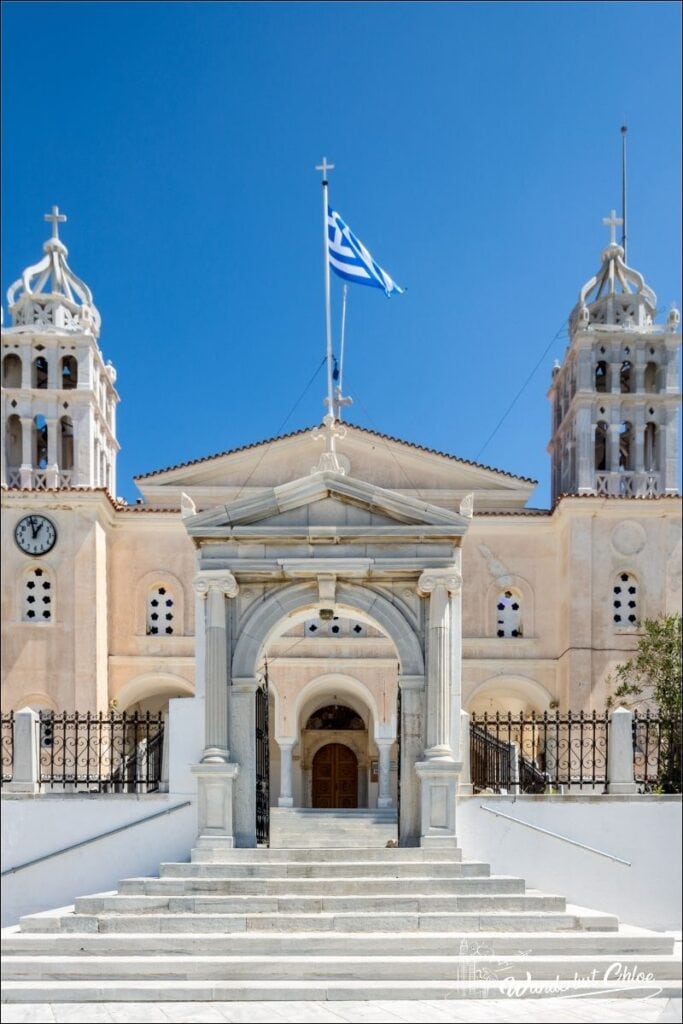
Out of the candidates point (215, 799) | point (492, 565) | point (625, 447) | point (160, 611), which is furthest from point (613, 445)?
point (215, 799)

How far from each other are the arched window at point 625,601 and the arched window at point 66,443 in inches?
633

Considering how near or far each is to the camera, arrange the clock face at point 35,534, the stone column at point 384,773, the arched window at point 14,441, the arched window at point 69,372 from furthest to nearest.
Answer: the arched window at point 69,372 → the arched window at point 14,441 → the clock face at point 35,534 → the stone column at point 384,773

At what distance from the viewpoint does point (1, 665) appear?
28938 mm

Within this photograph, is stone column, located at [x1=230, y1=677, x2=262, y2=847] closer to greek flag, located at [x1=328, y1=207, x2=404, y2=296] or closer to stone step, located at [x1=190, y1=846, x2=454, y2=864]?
stone step, located at [x1=190, y1=846, x2=454, y2=864]

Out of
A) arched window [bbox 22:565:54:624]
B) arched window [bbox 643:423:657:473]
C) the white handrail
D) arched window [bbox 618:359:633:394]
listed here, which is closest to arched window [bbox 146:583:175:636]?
arched window [bbox 22:565:54:624]

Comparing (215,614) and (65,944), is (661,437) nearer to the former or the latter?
(215,614)

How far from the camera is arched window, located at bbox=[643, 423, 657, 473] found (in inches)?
1268

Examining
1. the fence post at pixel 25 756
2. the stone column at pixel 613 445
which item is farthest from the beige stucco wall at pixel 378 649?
the fence post at pixel 25 756

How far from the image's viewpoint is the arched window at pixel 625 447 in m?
32.0

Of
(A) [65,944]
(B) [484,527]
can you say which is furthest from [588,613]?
(A) [65,944]

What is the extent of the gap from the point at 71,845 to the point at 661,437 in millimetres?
21365

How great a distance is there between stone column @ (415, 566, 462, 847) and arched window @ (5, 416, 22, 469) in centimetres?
1817

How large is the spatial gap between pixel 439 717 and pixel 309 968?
4.56m

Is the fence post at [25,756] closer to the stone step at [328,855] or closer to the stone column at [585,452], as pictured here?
the stone step at [328,855]
